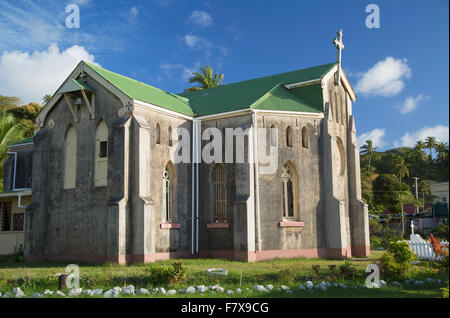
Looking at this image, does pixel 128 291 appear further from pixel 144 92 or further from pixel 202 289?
pixel 144 92

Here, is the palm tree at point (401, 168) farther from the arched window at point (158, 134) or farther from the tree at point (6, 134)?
the arched window at point (158, 134)

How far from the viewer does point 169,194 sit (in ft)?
73.3

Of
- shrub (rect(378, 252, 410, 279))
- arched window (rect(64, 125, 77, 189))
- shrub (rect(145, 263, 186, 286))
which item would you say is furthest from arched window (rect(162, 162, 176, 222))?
shrub (rect(378, 252, 410, 279))

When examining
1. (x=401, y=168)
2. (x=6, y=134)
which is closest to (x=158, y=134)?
(x=6, y=134)

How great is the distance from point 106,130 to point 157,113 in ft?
8.85

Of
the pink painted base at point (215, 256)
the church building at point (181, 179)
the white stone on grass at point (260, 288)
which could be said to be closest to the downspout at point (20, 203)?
the church building at point (181, 179)

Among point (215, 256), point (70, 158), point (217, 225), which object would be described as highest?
point (70, 158)

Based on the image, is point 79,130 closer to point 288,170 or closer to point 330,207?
point 288,170

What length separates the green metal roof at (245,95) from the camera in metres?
22.6

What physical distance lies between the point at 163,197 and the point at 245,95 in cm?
762

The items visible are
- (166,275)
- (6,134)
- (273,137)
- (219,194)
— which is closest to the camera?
(166,275)

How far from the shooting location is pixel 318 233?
22578 mm

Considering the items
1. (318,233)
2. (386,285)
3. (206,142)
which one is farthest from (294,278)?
(206,142)

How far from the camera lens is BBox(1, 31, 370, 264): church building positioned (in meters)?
20.5
